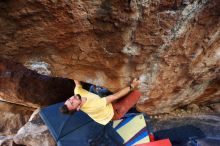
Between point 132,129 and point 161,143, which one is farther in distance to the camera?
point 132,129

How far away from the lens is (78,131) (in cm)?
379

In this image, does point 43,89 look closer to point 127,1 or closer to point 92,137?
point 92,137

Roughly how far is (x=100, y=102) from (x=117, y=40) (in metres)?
0.90

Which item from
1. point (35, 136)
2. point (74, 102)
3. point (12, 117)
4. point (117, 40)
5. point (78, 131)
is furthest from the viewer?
point (12, 117)

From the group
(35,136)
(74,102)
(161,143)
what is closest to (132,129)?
(161,143)

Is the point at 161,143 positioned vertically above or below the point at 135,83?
below

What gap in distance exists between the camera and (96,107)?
124 inches

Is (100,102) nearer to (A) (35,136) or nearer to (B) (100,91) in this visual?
(B) (100,91)

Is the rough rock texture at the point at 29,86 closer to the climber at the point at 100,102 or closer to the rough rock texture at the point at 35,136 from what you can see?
the rough rock texture at the point at 35,136

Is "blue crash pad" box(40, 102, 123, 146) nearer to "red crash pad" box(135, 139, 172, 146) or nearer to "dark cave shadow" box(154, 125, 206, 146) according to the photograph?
"red crash pad" box(135, 139, 172, 146)

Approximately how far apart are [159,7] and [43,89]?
8.96ft

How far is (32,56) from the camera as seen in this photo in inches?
100

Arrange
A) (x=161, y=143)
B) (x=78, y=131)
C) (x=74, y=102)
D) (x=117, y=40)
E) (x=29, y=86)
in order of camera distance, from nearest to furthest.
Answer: (x=117, y=40)
(x=74, y=102)
(x=161, y=143)
(x=78, y=131)
(x=29, y=86)

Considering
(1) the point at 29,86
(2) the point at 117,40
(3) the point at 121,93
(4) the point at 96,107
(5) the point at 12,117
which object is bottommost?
(5) the point at 12,117
